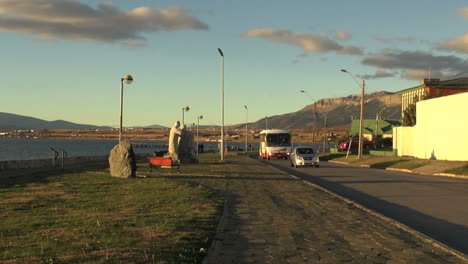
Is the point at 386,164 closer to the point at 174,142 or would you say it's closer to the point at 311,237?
the point at 174,142

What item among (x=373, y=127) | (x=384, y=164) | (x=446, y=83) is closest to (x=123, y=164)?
(x=384, y=164)

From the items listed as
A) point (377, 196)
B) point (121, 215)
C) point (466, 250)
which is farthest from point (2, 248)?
point (377, 196)

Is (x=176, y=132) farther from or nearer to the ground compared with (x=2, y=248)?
farther from the ground

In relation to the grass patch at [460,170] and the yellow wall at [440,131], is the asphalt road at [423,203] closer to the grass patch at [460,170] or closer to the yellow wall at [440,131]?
the grass patch at [460,170]

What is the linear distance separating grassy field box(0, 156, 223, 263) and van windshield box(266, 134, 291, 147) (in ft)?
118

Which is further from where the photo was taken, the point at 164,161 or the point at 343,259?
the point at 164,161

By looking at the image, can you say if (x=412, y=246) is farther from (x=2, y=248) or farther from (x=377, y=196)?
(x=377, y=196)

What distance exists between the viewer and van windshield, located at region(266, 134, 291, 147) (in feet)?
179

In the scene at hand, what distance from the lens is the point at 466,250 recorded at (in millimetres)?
9039

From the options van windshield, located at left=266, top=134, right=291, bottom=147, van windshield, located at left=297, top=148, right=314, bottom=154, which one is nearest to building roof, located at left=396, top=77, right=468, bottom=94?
van windshield, located at left=266, top=134, right=291, bottom=147

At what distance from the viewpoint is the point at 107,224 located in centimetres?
1066

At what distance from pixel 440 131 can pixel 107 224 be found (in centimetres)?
3579

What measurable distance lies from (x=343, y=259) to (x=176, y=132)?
3041 centimetres

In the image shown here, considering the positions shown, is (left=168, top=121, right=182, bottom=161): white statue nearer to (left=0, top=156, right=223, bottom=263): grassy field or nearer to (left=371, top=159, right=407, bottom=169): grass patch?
(left=371, top=159, right=407, bottom=169): grass patch
